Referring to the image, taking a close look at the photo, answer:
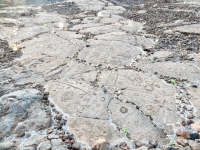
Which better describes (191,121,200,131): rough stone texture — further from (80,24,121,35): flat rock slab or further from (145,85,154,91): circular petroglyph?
(80,24,121,35): flat rock slab

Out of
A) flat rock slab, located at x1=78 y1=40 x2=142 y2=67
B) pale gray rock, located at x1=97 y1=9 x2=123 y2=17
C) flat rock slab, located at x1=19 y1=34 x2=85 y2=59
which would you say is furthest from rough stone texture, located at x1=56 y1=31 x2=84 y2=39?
pale gray rock, located at x1=97 y1=9 x2=123 y2=17

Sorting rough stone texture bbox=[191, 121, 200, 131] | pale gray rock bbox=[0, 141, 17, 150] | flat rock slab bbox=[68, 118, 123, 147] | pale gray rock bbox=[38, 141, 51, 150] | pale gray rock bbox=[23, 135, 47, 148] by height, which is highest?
rough stone texture bbox=[191, 121, 200, 131]

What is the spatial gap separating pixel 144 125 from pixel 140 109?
173mm

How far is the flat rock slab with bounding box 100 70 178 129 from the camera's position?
64.6 inches

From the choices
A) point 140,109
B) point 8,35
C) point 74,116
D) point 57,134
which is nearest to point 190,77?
point 140,109

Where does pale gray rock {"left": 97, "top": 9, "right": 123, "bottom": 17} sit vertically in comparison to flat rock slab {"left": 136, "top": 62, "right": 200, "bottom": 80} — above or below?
above

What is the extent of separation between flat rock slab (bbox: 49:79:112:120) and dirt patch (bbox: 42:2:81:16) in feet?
11.5

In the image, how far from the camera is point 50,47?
2945 millimetres

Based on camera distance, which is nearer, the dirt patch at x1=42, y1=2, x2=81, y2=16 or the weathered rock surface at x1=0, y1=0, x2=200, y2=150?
the weathered rock surface at x1=0, y1=0, x2=200, y2=150

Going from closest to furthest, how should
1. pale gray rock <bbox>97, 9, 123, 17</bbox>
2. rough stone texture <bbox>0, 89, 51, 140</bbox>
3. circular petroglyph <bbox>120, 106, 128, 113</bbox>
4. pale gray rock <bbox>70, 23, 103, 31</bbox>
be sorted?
rough stone texture <bbox>0, 89, 51, 140</bbox>
circular petroglyph <bbox>120, 106, 128, 113</bbox>
pale gray rock <bbox>70, 23, 103, 31</bbox>
pale gray rock <bbox>97, 9, 123, 17</bbox>

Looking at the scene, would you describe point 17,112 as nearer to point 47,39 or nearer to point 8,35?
point 47,39

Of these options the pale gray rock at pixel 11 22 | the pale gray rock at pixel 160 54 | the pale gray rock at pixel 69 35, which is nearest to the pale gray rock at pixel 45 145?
the pale gray rock at pixel 160 54

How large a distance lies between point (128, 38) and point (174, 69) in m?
1.11

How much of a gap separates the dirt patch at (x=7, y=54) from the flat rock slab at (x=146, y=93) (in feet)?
4.04
